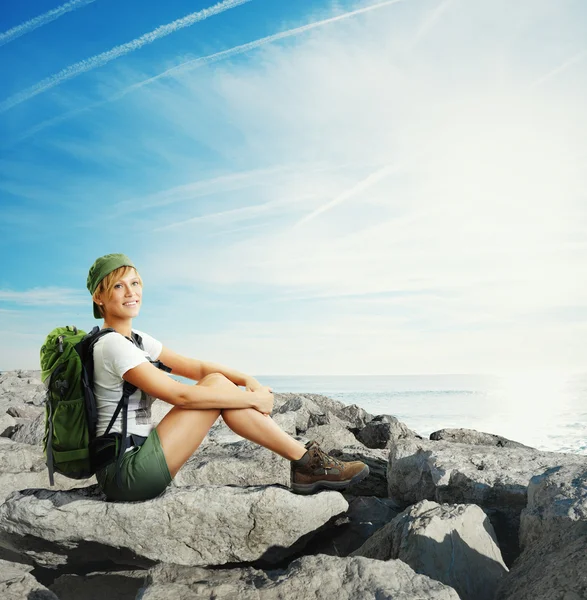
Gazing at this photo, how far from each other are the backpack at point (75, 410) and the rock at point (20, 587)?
0.63m

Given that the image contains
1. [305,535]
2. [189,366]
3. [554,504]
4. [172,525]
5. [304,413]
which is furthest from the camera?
[304,413]

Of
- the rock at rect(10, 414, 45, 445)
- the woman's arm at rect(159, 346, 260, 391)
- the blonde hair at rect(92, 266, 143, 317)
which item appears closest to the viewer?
the blonde hair at rect(92, 266, 143, 317)

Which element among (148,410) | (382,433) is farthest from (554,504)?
(382,433)

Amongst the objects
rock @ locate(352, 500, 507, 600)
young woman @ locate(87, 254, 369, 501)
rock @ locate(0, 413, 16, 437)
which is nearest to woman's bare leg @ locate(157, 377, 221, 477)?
young woman @ locate(87, 254, 369, 501)

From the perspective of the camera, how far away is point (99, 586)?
342cm

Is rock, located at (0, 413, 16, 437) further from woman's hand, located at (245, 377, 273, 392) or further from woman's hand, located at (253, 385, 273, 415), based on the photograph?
woman's hand, located at (253, 385, 273, 415)

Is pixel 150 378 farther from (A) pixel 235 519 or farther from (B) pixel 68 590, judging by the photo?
(B) pixel 68 590

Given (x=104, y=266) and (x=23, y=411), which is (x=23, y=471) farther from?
(x=23, y=411)

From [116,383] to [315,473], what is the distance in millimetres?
1471

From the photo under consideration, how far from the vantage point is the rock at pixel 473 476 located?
3857 mm

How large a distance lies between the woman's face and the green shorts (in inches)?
32.7

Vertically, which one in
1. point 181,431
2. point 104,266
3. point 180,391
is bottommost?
point 181,431

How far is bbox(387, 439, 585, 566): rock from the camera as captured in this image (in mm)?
3857

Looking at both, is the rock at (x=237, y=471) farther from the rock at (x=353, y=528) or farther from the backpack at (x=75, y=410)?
the backpack at (x=75, y=410)
